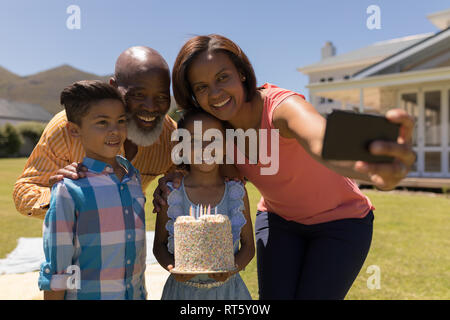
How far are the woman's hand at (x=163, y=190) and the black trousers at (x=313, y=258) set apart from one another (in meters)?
0.72

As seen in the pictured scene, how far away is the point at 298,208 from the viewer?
233 cm

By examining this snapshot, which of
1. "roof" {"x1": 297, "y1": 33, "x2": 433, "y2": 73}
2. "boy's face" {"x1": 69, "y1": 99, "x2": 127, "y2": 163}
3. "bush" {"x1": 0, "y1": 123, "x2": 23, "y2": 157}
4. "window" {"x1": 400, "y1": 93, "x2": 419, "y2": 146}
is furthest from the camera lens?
"bush" {"x1": 0, "y1": 123, "x2": 23, "y2": 157}

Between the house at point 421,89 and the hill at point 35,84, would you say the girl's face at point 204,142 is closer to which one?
the house at point 421,89

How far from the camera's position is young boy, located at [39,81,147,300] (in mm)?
1835

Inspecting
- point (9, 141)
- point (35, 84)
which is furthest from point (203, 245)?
point (35, 84)

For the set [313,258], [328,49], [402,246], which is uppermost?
[328,49]

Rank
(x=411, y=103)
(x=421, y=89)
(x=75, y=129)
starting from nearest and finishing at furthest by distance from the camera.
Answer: (x=75, y=129)
(x=421, y=89)
(x=411, y=103)

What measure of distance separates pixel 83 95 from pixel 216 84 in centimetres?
72

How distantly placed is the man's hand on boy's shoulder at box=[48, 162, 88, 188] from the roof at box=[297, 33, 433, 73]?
22.4 metres

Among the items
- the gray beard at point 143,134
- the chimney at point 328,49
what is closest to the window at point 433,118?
the gray beard at point 143,134

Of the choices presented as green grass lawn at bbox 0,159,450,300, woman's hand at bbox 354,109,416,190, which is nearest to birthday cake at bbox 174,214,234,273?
woman's hand at bbox 354,109,416,190

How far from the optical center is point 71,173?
75.9 inches

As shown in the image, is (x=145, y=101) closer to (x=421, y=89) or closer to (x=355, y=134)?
(x=355, y=134)

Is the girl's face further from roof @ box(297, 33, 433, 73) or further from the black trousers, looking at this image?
roof @ box(297, 33, 433, 73)
